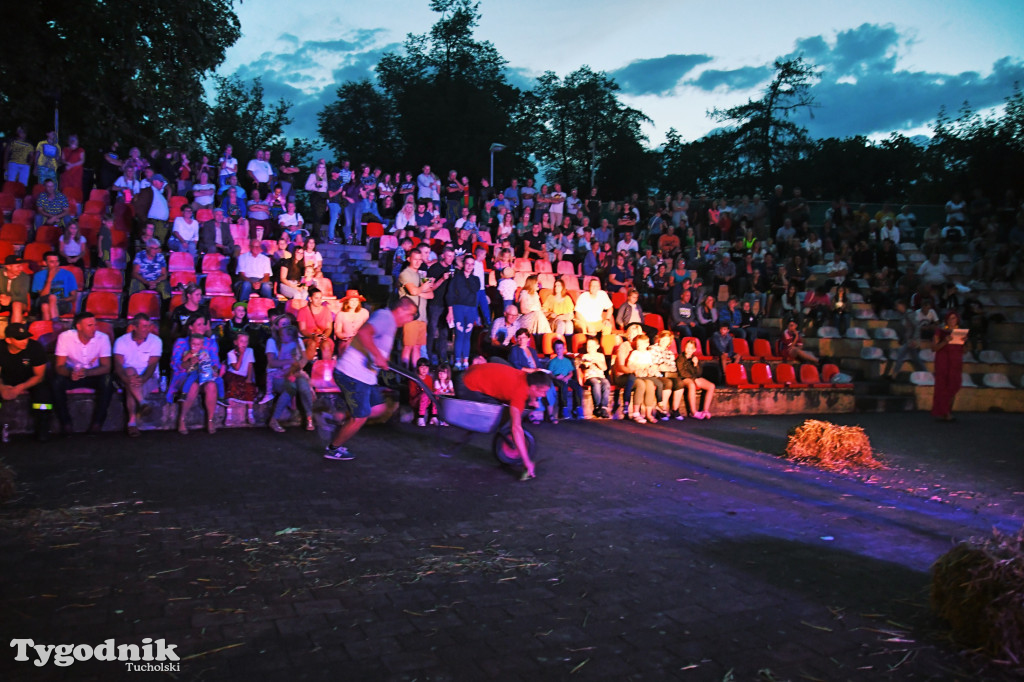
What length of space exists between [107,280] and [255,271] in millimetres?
2311

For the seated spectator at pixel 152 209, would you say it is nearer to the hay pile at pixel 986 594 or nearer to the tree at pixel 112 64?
the tree at pixel 112 64

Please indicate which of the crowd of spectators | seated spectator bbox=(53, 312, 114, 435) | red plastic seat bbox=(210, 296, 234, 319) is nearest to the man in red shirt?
the crowd of spectators

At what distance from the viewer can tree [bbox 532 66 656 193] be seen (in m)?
46.8

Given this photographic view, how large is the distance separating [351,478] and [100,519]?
7.75ft

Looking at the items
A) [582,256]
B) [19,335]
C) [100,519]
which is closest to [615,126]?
[582,256]

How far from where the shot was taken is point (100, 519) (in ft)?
19.5

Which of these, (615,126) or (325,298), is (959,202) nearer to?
(325,298)

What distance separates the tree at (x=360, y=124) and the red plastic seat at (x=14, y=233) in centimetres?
2957

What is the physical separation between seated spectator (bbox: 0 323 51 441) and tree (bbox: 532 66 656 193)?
3932cm

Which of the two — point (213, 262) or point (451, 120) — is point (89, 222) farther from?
point (451, 120)

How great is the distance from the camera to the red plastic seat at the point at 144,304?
12164 mm

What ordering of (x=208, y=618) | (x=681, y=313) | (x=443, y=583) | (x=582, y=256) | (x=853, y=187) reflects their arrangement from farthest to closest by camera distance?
1. (x=853, y=187)
2. (x=582, y=256)
3. (x=681, y=313)
4. (x=443, y=583)
5. (x=208, y=618)

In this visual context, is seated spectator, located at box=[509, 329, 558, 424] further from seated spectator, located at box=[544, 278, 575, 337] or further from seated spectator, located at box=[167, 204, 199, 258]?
seated spectator, located at box=[167, 204, 199, 258]

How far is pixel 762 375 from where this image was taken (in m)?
14.4
